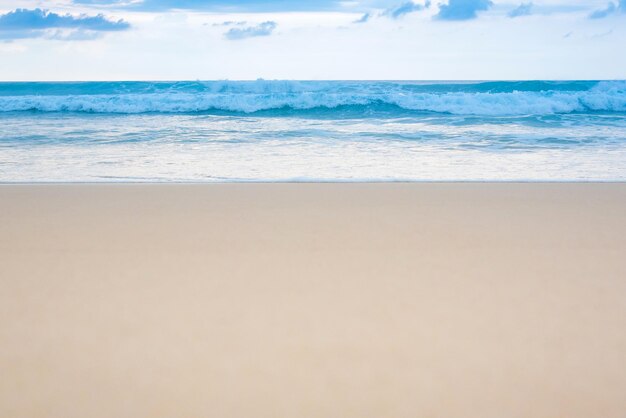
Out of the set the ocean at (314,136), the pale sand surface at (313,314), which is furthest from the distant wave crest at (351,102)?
the pale sand surface at (313,314)

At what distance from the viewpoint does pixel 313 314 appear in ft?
9.71

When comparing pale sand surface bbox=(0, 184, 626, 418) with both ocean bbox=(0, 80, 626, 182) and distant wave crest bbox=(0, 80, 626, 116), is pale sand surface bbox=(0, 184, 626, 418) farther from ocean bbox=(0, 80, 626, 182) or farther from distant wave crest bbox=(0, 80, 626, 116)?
distant wave crest bbox=(0, 80, 626, 116)

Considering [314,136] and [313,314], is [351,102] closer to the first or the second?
[314,136]

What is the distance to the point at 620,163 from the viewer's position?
8.73m

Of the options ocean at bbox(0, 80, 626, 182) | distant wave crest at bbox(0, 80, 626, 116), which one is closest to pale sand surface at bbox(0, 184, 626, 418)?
ocean at bbox(0, 80, 626, 182)

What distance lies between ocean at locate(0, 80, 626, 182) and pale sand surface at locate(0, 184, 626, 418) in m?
2.72

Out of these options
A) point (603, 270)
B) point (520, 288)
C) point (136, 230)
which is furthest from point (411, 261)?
point (136, 230)

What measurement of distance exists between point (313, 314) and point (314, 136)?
10.1 m

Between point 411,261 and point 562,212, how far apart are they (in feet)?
6.55

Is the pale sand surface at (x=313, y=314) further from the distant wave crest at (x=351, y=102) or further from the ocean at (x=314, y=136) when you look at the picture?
the distant wave crest at (x=351, y=102)

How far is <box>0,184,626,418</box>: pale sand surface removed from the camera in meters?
2.30

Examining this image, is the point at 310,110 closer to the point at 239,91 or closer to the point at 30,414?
the point at 239,91

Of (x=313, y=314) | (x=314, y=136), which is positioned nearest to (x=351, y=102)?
(x=314, y=136)

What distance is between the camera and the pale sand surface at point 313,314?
2297mm
